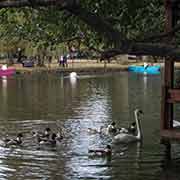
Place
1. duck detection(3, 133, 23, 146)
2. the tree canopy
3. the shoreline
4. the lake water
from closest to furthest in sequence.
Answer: the tree canopy → the lake water → duck detection(3, 133, 23, 146) → the shoreline

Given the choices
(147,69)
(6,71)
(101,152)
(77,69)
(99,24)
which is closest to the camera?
(99,24)

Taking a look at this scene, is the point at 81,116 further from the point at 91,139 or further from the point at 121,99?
the point at 121,99

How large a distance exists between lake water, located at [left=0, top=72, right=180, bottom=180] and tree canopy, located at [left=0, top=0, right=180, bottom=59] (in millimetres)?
3334

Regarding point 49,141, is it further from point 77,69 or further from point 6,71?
point 77,69

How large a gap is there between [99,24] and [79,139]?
12244 mm

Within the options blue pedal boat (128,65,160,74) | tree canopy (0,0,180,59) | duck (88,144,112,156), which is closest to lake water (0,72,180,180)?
duck (88,144,112,156)

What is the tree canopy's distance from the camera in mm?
8781

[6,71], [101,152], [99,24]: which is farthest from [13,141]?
[6,71]

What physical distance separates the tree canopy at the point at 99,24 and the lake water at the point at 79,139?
10.9 feet

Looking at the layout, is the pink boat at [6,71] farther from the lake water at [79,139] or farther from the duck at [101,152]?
the duck at [101,152]

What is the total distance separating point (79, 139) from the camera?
20719mm

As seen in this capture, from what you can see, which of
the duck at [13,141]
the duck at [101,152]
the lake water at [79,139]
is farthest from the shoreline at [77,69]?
the duck at [101,152]

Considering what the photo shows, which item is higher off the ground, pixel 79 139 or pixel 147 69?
pixel 147 69

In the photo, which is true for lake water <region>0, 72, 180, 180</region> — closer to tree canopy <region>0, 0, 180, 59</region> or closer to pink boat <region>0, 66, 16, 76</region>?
tree canopy <region>0, 0, 180, 59</region>
